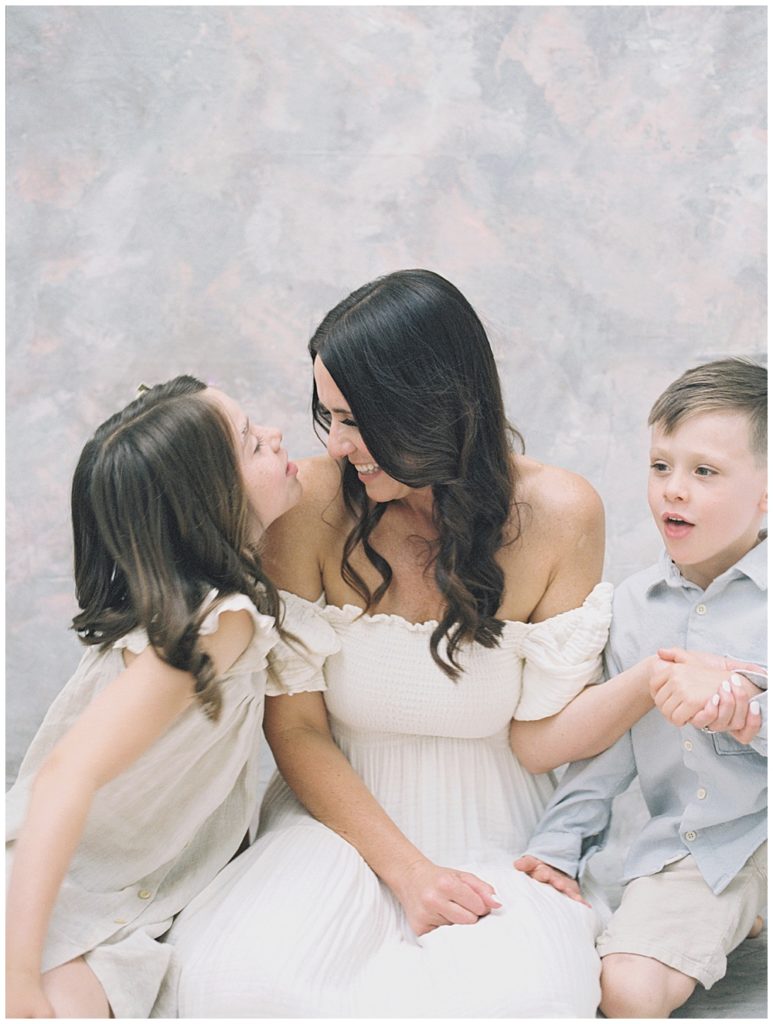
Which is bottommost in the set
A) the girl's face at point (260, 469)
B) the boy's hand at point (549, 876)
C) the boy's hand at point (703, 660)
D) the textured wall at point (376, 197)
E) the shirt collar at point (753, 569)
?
the boy's hand at point (549, 876)

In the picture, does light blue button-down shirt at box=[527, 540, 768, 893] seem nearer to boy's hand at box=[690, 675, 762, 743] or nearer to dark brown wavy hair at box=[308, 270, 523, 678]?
boy's hand at box=[690, 675, 762, 743]

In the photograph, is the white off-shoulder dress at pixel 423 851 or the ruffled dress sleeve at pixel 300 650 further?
the ruffled dress sleeve at pixel 300 650

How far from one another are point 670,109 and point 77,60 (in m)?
1.32

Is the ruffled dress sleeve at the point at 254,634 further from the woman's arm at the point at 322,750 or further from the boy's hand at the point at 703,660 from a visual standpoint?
the boy's hand at the point at 703,660

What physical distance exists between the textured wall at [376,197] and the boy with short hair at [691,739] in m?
0.84

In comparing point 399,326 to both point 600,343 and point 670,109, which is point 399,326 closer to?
point 600,343

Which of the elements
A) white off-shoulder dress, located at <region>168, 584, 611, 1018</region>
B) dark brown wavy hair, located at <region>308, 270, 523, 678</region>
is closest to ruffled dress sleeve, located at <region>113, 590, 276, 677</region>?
white off-shoulder dress, located at <region>168, 584, 611, 1018</region>

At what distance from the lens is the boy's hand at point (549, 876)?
69.2 inches

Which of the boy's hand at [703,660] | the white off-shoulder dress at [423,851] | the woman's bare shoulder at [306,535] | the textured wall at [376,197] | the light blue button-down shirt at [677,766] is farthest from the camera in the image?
the textured wall at [376,197]

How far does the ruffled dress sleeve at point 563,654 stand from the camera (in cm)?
182

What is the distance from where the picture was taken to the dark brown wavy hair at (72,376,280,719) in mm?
1631

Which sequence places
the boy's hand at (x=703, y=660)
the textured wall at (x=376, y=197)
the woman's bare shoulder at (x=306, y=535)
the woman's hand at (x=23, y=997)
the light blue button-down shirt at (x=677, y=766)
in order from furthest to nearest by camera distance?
the textured wall at (x=376, y=197) → the woman's bare shoulder at (x=306, y=535) → the light blue button-down shirt at (x=677, y=766) → the boy's hand at (x=703, y=660) → the woman's hand at (x=23, y=997)

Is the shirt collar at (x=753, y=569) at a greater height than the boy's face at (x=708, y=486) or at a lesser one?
lesser

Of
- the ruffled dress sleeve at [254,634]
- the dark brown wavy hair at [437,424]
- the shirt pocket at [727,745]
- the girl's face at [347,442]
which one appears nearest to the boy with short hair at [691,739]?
the shirt pocket at [727,745]
